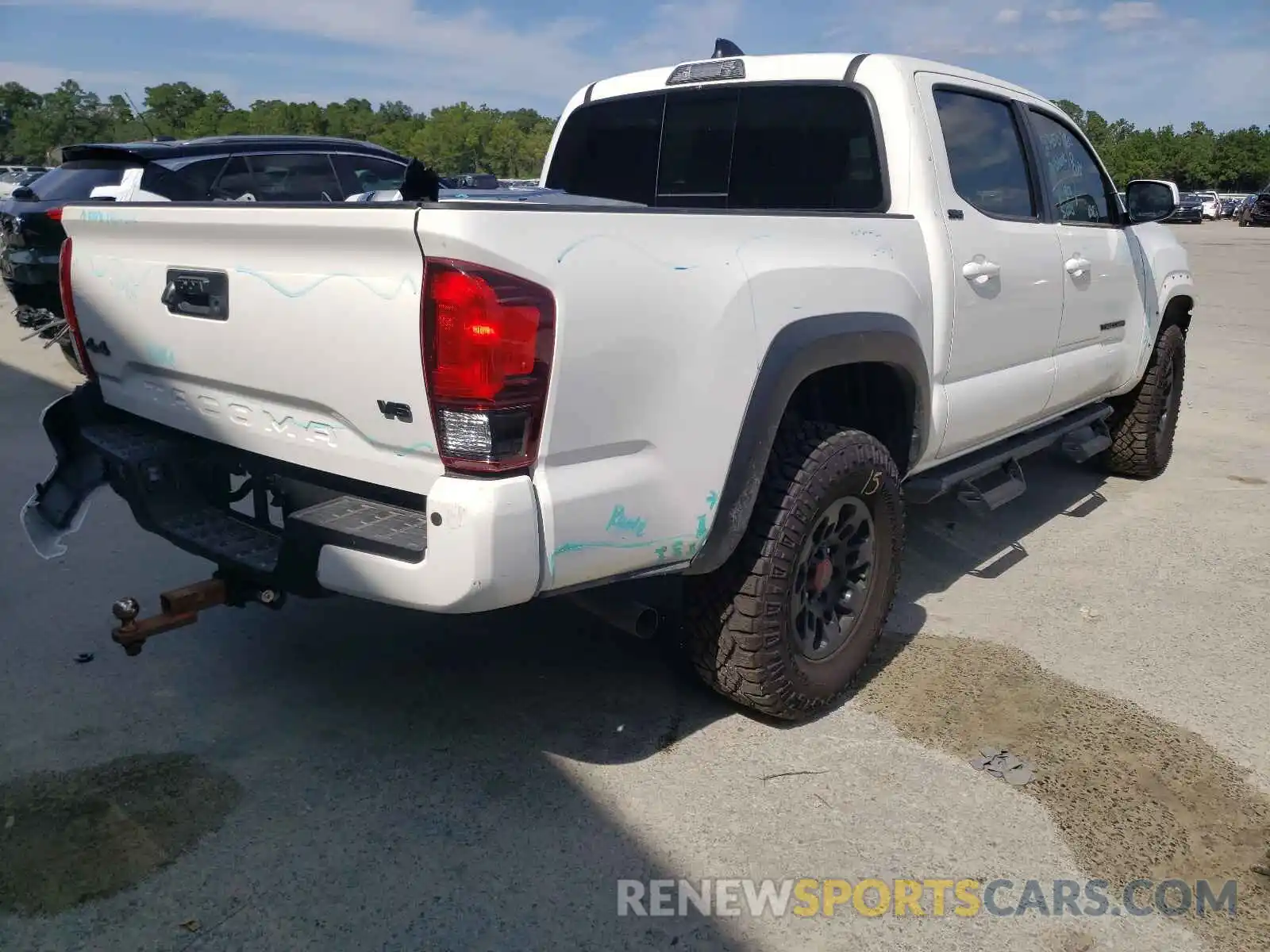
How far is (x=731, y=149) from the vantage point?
13.4 feet

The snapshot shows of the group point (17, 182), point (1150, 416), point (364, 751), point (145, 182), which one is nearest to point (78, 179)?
A: point (145, 182)

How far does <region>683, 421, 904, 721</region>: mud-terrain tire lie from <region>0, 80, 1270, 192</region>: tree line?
68065 mm

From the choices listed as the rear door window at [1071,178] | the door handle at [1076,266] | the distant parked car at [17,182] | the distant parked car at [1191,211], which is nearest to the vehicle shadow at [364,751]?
the door handle at [1076,266]

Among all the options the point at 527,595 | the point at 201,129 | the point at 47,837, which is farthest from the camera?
the point at 201,129

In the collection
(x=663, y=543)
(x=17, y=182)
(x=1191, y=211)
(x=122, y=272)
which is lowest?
(x=663, y=543)

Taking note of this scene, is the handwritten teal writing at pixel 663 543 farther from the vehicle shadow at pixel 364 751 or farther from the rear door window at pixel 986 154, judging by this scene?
the rear door window at pixel 986 154

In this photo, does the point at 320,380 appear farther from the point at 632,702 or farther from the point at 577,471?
the point at 632,702

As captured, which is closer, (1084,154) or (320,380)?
(320,380)

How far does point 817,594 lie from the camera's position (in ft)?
10.9

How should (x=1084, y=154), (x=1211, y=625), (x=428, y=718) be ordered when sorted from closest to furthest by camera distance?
1. (x=428, y=718)
2. (x=1211, y=625)
3. (x=1084, y=154)

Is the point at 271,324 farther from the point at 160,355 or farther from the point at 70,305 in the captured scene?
the point at 70,305

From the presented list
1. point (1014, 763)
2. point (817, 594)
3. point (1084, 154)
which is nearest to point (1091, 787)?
point (1014, 763)

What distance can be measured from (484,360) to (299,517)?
2.35 ft

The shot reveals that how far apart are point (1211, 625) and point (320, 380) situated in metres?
3.57
